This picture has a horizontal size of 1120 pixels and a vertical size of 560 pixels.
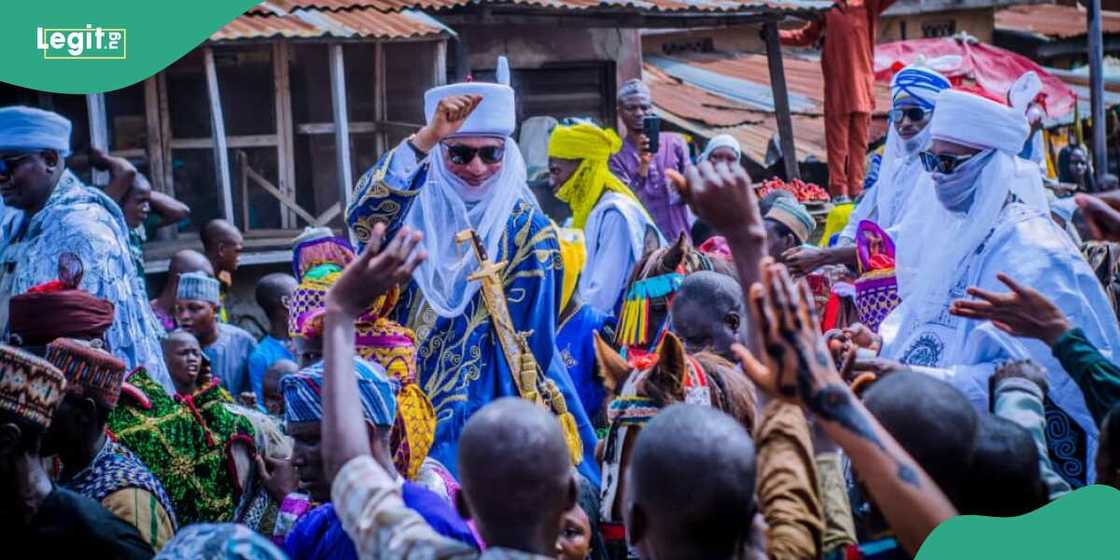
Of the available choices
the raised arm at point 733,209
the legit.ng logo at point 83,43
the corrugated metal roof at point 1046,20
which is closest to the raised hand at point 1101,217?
the raised arm at point 733,209

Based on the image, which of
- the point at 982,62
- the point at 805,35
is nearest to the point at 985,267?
the point at 805,35

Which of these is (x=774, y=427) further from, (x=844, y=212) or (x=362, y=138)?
(x=362, y=138)

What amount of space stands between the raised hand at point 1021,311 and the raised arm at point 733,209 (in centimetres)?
103

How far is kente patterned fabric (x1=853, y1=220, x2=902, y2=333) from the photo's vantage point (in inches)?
229

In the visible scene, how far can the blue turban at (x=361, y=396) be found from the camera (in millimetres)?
3678

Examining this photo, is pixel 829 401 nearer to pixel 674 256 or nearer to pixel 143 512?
pixel 143 512

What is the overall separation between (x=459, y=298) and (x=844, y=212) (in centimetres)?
440

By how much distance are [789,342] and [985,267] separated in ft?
7.27

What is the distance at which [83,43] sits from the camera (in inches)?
170

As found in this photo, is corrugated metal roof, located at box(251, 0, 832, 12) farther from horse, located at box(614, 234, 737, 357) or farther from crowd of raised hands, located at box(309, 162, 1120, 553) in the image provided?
crowd of raised hands, located at box(309, 162, 1120, 553)

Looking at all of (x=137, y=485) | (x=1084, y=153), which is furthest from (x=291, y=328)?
(x=1084, y=153)

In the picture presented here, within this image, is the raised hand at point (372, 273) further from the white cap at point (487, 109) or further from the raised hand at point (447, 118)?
the white cap at point (487, 109)

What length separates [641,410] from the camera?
3592 millimetres

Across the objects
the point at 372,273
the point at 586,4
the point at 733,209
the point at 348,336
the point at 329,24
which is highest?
the point at 586,4
